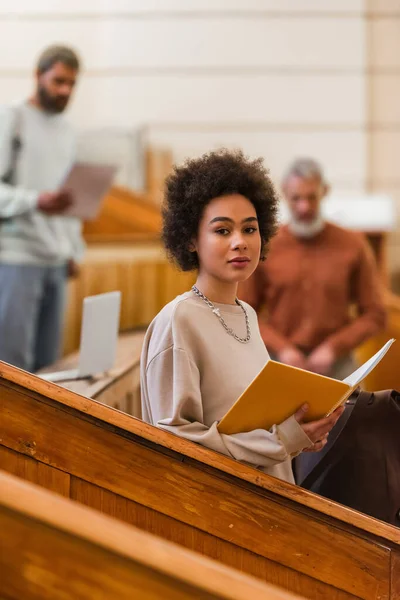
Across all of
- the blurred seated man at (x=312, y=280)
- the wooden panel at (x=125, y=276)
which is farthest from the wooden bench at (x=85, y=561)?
the wooden panel at (x=125, y=276)

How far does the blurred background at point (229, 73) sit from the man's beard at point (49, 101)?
1.85 meters

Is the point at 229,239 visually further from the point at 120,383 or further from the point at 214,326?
the point at 120,383

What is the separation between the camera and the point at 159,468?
1.34 metres

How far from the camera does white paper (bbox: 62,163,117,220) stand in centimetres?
271

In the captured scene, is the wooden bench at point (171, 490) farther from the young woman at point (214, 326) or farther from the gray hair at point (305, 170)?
the gray hair at point (305, 170)

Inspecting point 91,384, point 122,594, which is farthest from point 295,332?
point 122,594

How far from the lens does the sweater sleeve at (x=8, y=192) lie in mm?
2689

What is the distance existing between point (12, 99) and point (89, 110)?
0.40m

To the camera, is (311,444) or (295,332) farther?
(295,332)

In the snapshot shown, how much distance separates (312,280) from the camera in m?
2.62

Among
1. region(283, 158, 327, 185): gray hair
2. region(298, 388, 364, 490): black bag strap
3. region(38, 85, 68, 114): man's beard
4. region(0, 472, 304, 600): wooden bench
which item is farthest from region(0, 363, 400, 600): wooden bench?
region(38, 85, 68, 114): man's beard

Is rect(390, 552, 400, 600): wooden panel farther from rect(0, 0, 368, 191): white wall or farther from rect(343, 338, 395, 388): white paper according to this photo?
rect(0, 0, 368, 191): white wall

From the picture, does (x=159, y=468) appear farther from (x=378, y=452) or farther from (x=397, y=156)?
(x=397, y=156)

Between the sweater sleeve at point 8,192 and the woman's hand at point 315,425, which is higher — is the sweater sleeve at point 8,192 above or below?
above
